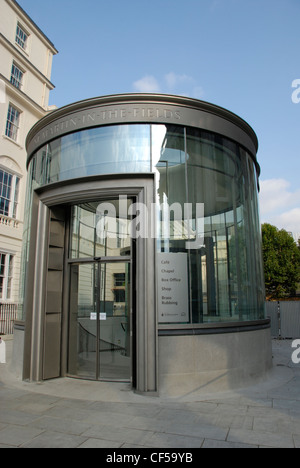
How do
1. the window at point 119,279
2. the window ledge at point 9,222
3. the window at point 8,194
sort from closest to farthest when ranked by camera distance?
the window at point 119,279 → the window ledge at point 9,222 → the window at point 8,194

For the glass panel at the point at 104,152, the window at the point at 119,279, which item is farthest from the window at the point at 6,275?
the window at the point at 119,279

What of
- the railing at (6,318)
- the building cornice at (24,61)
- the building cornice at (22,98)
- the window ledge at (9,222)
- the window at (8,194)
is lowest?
the railing at (6,318)

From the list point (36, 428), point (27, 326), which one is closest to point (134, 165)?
point (27, 326)

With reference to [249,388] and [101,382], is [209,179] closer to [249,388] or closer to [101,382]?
[249,388]

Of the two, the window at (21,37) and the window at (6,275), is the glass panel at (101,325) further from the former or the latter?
the window at (21,37)

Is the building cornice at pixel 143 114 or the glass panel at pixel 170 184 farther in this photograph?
the building cornice at pixel 143 114

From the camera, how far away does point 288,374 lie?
27.4ft

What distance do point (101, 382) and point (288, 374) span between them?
4.45 metres

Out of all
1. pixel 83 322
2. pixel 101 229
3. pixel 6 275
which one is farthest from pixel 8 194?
pixel 83 322

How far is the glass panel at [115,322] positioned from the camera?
753cm

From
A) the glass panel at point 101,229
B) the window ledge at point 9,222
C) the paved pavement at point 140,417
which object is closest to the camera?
the paved pavement at point 140,417

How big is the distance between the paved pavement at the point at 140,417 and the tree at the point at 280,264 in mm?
34912

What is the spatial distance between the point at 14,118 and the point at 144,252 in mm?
18343

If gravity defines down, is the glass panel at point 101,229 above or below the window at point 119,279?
above
